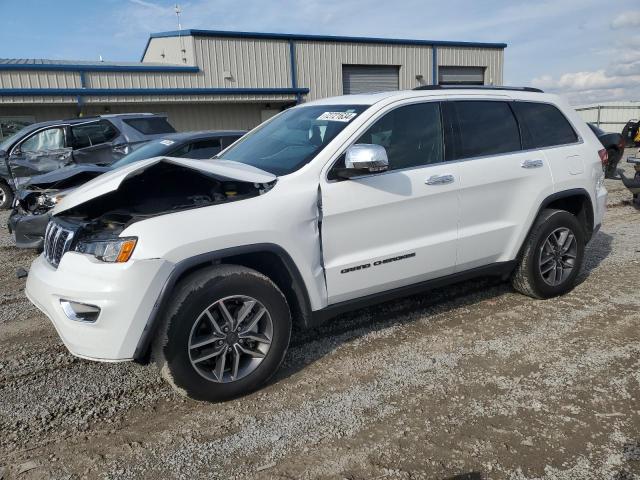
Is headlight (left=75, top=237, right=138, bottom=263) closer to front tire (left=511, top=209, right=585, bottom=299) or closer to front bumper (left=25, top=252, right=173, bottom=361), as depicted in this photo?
front bumper (left=25, top=252, right=173, bottom=361)

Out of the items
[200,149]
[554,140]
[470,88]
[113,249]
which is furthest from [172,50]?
[113,249]

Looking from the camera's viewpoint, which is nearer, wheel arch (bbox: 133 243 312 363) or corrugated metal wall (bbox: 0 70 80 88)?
wheel arch (bbox: 133 243 312 363)

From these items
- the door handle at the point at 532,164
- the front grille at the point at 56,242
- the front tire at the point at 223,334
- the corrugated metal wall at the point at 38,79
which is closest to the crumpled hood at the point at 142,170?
the front grille at the point at 56,242

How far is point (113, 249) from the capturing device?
286 centimetres

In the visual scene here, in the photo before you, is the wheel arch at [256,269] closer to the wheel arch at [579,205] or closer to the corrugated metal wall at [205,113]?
the wheel arch at [579,205]

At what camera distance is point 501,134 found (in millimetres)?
4363

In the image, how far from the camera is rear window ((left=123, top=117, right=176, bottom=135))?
1013cm

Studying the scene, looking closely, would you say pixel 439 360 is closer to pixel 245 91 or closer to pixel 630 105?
pixel 245 91

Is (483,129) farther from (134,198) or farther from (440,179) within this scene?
(134,198)

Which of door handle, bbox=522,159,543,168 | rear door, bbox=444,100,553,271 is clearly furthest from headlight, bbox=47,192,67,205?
door handle, bbox=522,159,543,168

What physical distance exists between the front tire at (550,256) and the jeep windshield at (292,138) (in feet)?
6.50

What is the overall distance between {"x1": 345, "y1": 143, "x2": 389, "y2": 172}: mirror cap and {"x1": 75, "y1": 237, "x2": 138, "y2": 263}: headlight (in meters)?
1.39

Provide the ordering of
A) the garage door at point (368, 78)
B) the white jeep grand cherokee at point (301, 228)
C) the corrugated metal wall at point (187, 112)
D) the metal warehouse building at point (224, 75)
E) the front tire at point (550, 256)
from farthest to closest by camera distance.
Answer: the garage door at point (368, 78), the corrugated metal wall at point (187, 112), the metal warehouse building at point (224, 75), the front tire at point (550, 256), the white jeep grand cherokee at point (301, 228)

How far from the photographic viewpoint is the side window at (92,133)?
10156 mm
